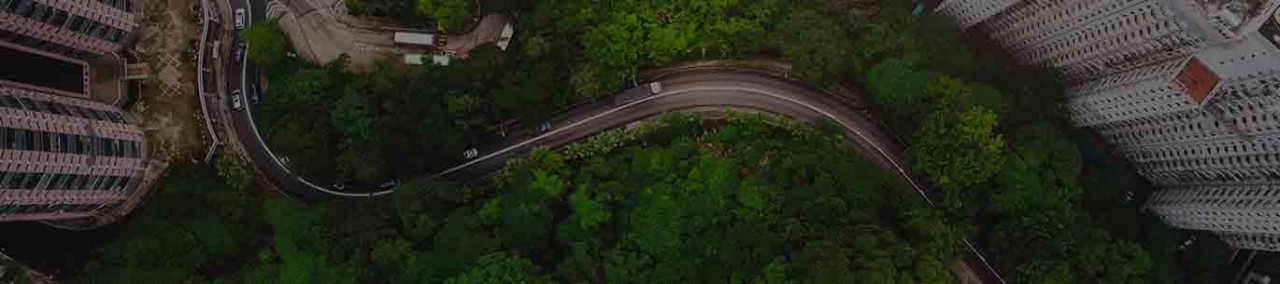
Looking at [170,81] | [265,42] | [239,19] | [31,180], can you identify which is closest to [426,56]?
[265,42]

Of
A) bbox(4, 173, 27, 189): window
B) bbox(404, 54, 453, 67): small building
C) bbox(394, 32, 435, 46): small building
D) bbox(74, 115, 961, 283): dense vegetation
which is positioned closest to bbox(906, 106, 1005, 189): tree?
bbox(74, 115, 961, 283): dense vegetation

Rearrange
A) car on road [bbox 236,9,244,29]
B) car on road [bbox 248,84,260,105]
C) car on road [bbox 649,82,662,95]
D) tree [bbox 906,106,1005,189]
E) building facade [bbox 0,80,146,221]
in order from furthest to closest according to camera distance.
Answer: car on road [bbox 236,9,244,29] < car on road [bbox 248,84,260,105] < car on road [bbox 649,82,662,95] < tree [bbox 906,106,1005,189] < building facade [bbox 0,80,146,221]

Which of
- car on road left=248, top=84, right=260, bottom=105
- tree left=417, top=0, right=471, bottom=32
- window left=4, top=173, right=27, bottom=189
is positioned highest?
tree left=417, top=0, right=471, bottom=32

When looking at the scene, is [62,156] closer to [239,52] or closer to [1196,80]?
[239,52]

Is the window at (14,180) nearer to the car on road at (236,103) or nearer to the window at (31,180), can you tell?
the window at (31,180)

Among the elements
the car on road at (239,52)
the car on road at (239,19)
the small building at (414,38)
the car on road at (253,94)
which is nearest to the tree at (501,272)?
the small building at (414,38)

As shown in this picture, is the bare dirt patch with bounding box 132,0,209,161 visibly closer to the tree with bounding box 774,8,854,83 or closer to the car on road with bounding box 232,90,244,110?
the car on road with bounding box 232,90,244,110
